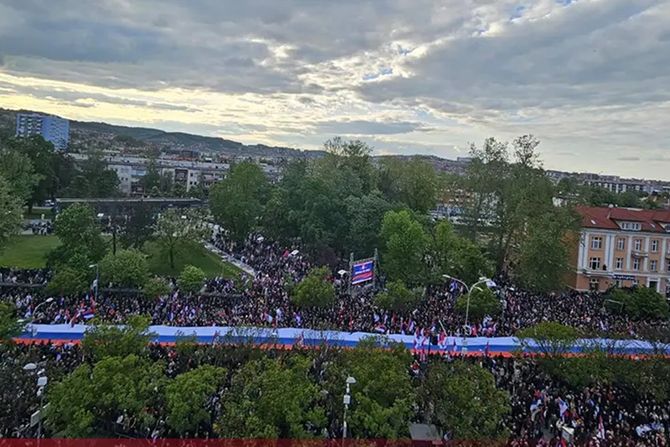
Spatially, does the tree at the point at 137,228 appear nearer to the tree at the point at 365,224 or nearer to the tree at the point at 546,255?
the tree at the point at 365,224

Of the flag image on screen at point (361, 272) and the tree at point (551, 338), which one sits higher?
the flag image on screen at point (361, 272)

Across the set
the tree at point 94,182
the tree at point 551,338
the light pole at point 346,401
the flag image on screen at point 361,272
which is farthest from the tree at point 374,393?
the tree at point 94,182

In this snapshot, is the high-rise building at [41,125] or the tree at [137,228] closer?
the tree at [137,228]

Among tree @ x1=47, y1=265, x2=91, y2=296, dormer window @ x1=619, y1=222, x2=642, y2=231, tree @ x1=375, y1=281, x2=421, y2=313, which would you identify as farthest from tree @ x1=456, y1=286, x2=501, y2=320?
tree @ x1=47, y1=265, x2=91, y2=296

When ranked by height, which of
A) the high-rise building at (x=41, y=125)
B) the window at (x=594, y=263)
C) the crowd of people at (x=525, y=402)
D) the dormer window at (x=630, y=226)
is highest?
the high-rise building at (x=41, y=125)

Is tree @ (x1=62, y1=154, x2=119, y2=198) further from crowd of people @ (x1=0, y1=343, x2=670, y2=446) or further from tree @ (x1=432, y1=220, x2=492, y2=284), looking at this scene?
crowd of people @ (x1=0, y1=343, x2=670, y2=446)

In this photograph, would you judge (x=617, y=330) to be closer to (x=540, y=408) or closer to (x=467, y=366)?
(x=540, y=408)

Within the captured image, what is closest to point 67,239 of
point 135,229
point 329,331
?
point 135,229
